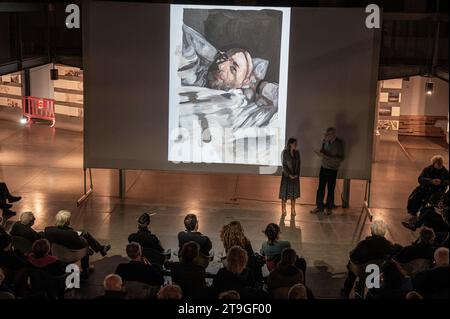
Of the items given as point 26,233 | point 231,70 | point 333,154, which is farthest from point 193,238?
point 231,70

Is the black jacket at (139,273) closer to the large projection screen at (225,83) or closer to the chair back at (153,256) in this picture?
the chair back at (153,256)

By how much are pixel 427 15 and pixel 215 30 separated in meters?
3.60

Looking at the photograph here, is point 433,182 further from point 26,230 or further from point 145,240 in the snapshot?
point 26,230

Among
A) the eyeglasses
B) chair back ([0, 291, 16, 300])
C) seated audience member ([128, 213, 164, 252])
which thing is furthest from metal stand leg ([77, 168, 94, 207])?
chair back ([0, 291, 16, 300])

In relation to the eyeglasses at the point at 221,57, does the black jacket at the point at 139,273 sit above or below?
below

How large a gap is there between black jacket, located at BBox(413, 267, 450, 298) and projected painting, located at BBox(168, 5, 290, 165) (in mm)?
4733

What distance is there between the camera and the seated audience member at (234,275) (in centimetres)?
584

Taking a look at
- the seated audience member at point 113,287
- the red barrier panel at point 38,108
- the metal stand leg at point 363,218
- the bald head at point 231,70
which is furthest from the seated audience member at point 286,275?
the red barrier panel at point 38,108

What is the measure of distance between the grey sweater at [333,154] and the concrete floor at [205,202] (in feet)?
2.79

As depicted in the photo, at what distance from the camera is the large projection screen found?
10.0 metres

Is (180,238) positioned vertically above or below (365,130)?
below

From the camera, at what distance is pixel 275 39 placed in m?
10.1
